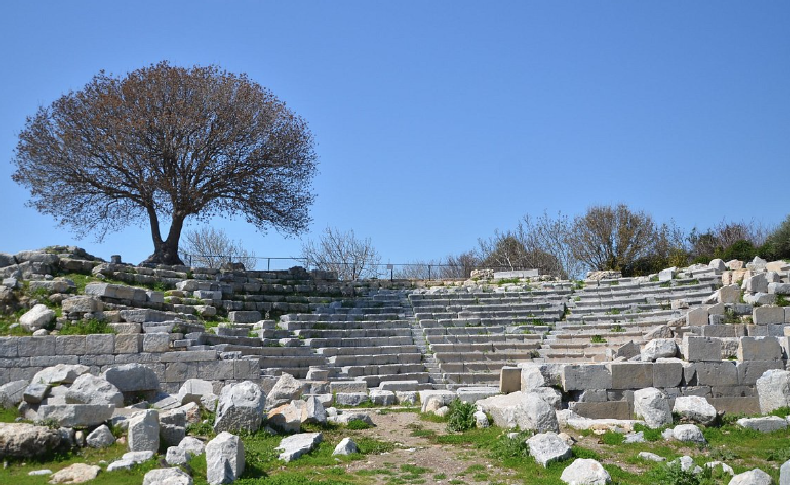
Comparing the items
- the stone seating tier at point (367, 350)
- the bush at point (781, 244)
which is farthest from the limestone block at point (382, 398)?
the bush at point (781, 244)

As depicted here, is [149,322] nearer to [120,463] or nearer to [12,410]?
[12,410]

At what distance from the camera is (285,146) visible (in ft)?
93.6

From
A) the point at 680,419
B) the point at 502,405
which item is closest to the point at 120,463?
the point at 502,405

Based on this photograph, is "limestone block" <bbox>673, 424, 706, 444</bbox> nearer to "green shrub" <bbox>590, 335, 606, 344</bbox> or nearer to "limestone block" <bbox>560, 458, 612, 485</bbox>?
"limestone block" <bbox>560, 458, 612, 485</bbox>

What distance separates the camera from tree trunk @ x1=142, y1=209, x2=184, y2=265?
2725cm

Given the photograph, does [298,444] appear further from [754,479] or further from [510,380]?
[754,479]

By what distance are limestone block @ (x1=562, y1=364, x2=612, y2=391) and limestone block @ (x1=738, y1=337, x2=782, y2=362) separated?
3.11 metres

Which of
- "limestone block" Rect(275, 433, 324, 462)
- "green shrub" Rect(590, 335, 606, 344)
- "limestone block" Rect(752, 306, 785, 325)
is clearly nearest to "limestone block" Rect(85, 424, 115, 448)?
"limestone block" Rect(275, 433, 324, 462)

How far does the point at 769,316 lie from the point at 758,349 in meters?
5.41

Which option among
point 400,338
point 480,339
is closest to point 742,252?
point 480,339

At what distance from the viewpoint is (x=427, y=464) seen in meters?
10.3

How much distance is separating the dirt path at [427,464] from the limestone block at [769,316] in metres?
11.5

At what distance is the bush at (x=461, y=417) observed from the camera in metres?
12.5

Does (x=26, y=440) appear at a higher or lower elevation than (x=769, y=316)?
lower
